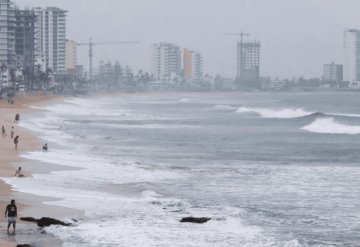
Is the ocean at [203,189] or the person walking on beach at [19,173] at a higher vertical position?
the person walking on beach at [19,173]

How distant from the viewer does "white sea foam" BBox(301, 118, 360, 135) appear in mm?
73731

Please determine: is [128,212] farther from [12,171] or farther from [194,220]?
[12,171]

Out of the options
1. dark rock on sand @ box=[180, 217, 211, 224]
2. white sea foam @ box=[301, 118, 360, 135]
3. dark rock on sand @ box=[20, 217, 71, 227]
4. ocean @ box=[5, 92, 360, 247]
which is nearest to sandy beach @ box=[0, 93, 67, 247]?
dark rock on sand @ box=[20, 217, 71, 227]

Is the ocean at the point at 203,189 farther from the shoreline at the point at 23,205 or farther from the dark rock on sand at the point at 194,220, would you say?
the shoreline at the point at 23,205

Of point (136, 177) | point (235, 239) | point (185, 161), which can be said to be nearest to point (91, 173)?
point (136, 177)

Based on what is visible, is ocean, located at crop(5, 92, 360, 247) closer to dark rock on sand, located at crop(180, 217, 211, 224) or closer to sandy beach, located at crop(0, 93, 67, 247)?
dark rock on sand, located at crop(180, 217, 211, 224)

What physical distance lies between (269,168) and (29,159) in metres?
10.9

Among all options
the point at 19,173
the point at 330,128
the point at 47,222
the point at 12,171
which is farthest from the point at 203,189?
the point at 330,128

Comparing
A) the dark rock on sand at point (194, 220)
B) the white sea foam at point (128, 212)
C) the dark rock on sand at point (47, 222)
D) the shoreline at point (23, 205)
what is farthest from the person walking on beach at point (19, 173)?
the dark rock on sand at point (194, 220)

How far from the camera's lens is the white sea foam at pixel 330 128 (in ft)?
242

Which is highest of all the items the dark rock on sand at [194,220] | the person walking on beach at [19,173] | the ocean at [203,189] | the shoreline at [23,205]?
the person walking on beach at [19,173]

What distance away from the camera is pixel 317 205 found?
92.2ft

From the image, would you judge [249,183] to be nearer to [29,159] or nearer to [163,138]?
[29,159]

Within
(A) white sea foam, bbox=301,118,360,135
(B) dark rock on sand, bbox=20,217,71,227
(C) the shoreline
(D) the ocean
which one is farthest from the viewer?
(A) white sea foam, bbox=301,118,360,135
